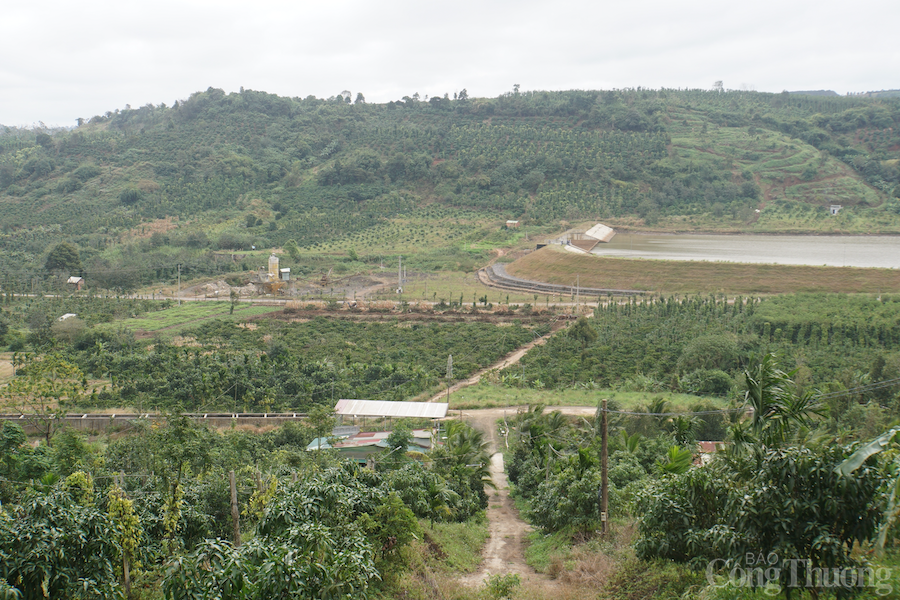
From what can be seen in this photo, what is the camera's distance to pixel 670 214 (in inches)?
2847

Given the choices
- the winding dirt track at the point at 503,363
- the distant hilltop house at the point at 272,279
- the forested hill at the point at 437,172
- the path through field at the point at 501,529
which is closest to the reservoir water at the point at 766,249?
the forested hill at the point at 437,172

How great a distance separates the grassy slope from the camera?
3878 centimetres

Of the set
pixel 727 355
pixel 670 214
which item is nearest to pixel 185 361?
pixel 727 355

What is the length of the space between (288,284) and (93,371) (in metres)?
20.7

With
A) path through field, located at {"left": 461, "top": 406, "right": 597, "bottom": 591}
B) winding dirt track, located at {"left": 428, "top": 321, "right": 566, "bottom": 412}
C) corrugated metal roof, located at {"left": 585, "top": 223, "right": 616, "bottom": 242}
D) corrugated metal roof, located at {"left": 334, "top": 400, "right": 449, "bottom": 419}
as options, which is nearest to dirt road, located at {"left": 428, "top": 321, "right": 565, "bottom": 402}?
winding dirt track, located at {"left": 428, "top": 321, "right": 566, "bottom": 412}

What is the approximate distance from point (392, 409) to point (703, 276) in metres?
28.8

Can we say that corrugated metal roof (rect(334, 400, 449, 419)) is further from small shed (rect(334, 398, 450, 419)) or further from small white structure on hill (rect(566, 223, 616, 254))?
small white structure on hill (rect(566, 223, 616, 254))

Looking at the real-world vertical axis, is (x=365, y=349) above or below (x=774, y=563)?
below

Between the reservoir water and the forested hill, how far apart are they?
444cm

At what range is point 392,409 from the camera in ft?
67.4

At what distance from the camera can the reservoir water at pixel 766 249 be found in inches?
1882

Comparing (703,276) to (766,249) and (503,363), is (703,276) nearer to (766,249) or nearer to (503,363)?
(766,249)

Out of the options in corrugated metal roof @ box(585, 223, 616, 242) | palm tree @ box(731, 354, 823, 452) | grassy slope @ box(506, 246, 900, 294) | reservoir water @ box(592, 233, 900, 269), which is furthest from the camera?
corrugated metal roof @ box(585, 223, 616, 242)

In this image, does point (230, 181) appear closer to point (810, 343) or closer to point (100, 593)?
point (810, 343)
